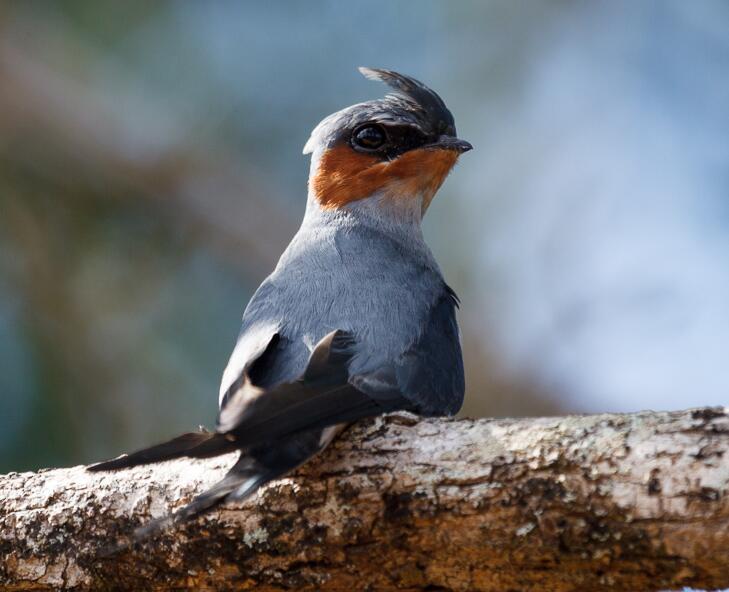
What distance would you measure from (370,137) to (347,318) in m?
1.45

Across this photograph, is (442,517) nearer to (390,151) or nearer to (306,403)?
(306,403)

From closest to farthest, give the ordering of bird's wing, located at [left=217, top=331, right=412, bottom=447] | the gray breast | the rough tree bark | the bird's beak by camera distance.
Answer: the rough tree bark
bird's wing, located at [left=217, top=331, right=412, bottom=447]
the gray breast
the bird's beak

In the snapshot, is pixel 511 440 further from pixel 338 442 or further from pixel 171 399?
pixel 171 399

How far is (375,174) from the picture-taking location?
4.92 meters

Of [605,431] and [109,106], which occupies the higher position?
[109,106]

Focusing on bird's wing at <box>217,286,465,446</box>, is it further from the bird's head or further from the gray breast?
the bird's head

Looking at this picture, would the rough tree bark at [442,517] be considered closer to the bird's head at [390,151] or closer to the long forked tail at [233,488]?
the long forked tail at [233,488]

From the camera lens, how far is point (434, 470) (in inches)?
115

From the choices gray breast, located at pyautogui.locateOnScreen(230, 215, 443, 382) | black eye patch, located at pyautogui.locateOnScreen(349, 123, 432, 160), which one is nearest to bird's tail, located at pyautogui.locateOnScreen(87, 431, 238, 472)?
gray breast, located at pyautogui.locateOnScreen(230, 215, 443, 382)

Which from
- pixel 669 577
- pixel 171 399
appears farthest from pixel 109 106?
pixel 669 577

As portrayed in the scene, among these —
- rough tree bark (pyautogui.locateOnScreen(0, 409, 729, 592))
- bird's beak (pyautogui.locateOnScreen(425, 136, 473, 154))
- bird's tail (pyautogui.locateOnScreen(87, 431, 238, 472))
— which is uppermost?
bird's beak (pyautogui.locateOnScreen(425, 136, 473, 154))

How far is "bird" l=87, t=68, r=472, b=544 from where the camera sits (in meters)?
2.90

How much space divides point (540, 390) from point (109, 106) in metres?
4.29

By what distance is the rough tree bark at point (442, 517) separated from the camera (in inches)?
104
